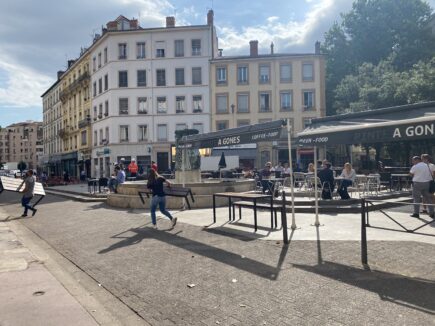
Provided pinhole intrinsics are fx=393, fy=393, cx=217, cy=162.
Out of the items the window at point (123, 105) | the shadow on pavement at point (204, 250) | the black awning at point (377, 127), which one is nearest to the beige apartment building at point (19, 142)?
the window at point (123, 105)

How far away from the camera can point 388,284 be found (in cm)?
527

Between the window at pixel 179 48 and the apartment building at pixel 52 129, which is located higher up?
the window at pixel 179 48

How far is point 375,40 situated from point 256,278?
43955 mm

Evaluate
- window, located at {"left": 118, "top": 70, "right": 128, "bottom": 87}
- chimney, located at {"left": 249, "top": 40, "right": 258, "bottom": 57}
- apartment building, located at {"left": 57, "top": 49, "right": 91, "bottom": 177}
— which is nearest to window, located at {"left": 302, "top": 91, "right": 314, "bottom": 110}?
chimney, located at {"left": 249, "top": 40, "right": 258, "bottom": 57}

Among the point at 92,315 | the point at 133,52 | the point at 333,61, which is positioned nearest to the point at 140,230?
the point at 92,315

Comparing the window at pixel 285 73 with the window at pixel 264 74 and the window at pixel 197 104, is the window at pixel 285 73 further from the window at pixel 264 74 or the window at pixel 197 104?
the window at pixel 197 104

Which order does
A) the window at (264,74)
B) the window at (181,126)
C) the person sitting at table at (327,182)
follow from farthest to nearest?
the window at (181,126), the window at (264,74), the person sitting at table at (327,182)

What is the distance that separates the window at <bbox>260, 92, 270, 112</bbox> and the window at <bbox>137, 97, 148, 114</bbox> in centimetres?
1257

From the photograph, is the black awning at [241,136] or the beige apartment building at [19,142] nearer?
the black awning at [241,136]

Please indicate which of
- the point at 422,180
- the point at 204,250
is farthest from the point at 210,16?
the point at 204,250

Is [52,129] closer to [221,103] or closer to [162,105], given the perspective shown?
[162,105]

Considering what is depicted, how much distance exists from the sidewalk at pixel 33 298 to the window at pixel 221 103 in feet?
115

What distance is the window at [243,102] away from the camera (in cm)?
4152

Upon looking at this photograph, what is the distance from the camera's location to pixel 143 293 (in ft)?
17.5
